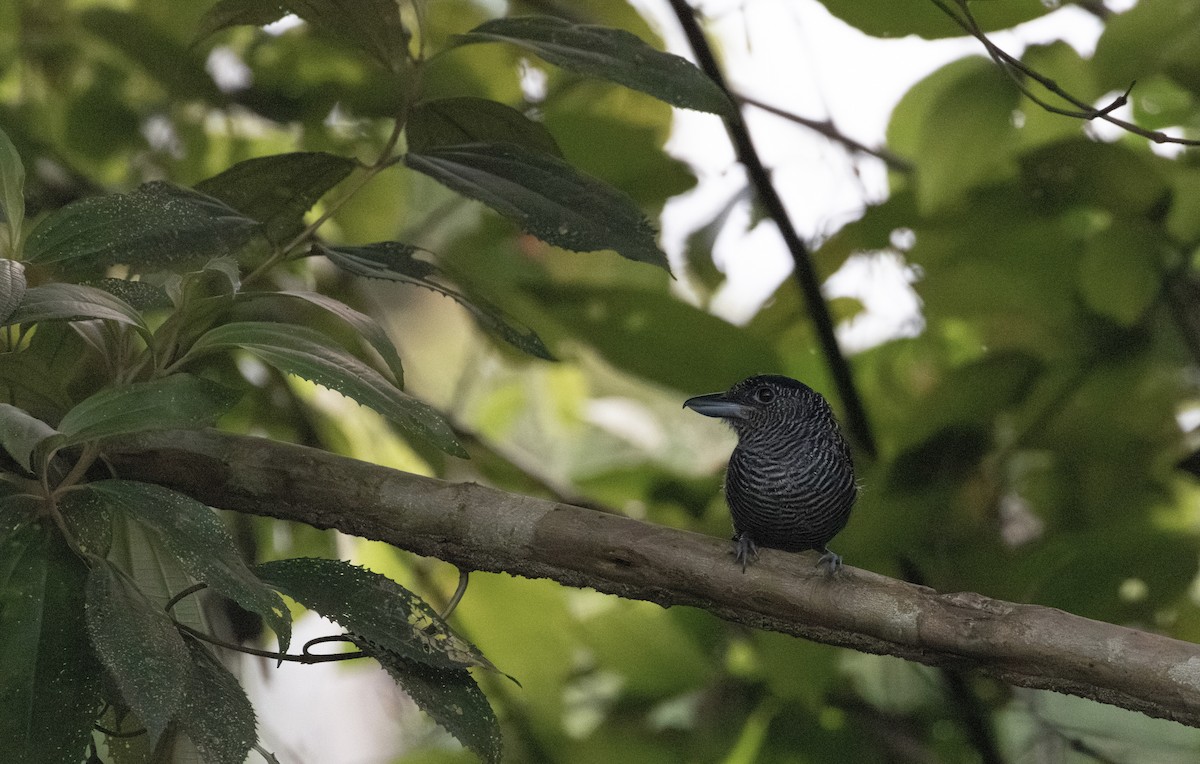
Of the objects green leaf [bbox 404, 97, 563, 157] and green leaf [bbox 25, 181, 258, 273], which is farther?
green leaf [bbox 404, 97, 563, 157]

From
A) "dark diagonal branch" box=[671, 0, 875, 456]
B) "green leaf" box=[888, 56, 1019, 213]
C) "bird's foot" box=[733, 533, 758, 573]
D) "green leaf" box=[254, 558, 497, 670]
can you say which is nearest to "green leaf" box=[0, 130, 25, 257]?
"green leaf" box=[254, 558, 497, 670]

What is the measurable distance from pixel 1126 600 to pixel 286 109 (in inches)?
67.5

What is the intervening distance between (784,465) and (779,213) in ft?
1.23

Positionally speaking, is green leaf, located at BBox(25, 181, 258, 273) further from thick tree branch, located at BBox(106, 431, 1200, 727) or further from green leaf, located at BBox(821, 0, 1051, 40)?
green leaf, located at BBox(821, 0, 1051, 40)

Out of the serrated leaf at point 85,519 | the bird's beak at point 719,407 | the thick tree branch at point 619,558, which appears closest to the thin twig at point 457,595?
the thick tree branch at point 619,558

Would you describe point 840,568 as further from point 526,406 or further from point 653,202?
point 526,406

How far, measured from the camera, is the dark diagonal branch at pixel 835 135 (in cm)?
207

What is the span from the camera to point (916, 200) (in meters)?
2.11

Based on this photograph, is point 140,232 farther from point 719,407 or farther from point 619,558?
point 719,407

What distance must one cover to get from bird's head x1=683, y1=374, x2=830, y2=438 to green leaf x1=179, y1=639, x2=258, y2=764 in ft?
3.27

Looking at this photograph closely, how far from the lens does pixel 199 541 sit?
0.87 m

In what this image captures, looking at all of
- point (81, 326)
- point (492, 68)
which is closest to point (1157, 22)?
point (492, 68)

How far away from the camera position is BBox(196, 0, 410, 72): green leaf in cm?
125

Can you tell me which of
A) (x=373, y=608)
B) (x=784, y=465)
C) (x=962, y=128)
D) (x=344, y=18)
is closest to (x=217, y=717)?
(x=373, y=608)
